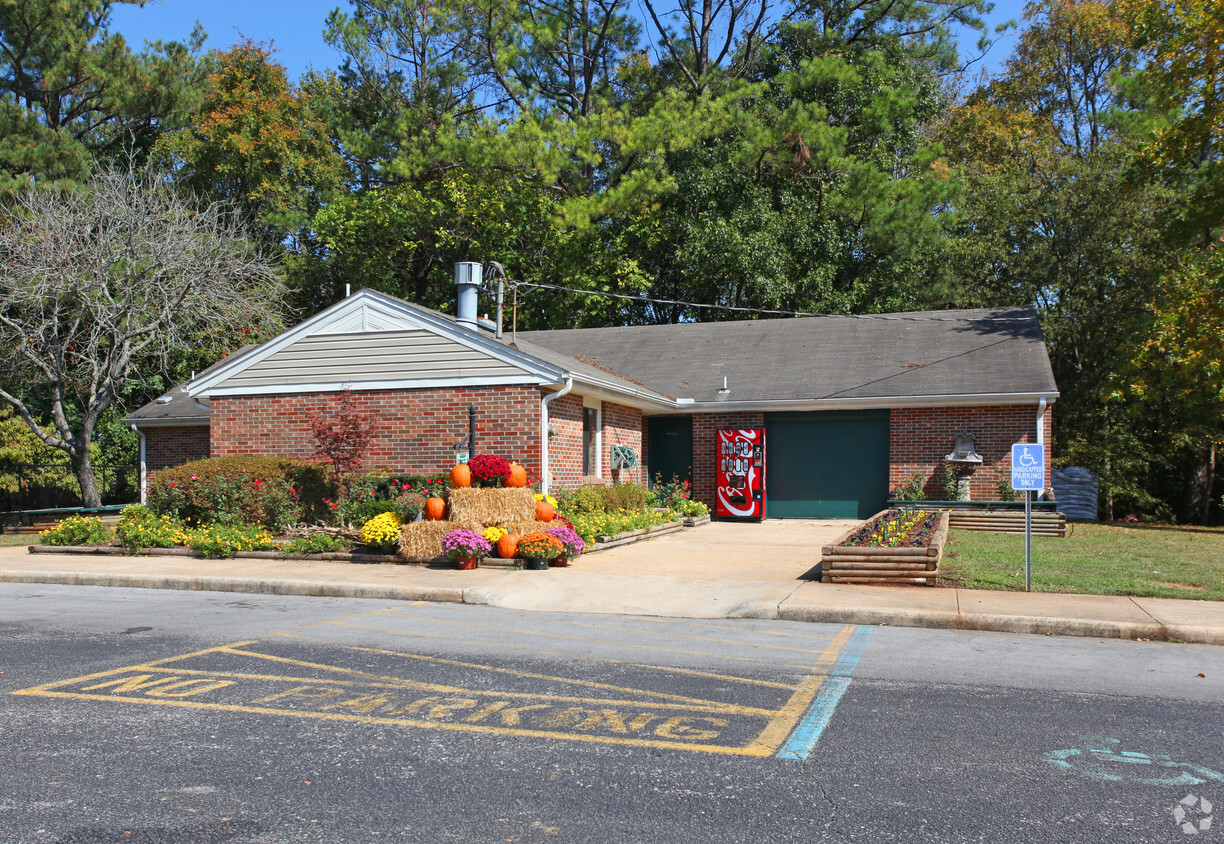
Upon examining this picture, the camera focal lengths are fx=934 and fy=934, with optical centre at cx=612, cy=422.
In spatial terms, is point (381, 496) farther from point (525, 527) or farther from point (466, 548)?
point (466, 548)

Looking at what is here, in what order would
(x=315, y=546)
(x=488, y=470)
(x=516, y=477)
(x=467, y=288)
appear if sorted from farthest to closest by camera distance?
1. (x=467, y=288)
2. (x=516, y=477)
3. (x=488, y=470)
4. (x=315, y=546)

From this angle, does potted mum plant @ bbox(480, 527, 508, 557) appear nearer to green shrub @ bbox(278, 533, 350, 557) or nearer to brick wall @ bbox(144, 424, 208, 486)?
green shrub @ bbox(278, 533, 350, 557)

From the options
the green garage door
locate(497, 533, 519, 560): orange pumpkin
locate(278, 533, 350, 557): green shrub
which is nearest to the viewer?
locate(497, 533, 519, 560): orange pumpkin

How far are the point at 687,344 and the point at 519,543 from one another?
1418 centimetres

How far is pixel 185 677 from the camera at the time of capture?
7.00 m

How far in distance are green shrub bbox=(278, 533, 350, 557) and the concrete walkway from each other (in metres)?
0.37

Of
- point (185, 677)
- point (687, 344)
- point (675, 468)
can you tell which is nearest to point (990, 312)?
point (687, 344)

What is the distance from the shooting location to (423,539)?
13.7 metres

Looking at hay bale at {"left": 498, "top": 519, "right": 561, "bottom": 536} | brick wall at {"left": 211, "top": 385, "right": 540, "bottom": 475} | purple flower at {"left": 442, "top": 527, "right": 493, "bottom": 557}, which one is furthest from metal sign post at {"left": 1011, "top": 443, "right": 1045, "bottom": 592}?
brick wall at {"left": 211, "top": 385, "right": 540, "bottom": 475}

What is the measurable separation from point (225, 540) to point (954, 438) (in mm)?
14932

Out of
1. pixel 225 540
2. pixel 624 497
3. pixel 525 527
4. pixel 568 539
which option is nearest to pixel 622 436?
pixel 624 497

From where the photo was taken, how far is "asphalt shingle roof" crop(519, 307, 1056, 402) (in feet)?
69.5

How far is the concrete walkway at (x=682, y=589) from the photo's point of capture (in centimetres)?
918

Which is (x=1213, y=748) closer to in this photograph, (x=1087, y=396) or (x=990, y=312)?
(x=990, y=312)
